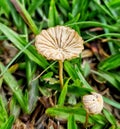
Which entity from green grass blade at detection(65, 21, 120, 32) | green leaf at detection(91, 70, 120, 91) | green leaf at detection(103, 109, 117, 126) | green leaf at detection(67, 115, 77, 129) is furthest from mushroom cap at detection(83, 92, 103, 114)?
green grass blade at detection(65, 21, 120, 32)

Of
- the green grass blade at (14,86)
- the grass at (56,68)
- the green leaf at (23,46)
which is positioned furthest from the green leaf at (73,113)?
the green leaf at (23,46)

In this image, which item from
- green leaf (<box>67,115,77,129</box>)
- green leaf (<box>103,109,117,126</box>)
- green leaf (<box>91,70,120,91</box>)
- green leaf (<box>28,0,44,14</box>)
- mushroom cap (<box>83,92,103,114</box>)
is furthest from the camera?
green leaf (<box>28,0,44,14</box>)

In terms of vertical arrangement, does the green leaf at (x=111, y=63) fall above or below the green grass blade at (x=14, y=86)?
below

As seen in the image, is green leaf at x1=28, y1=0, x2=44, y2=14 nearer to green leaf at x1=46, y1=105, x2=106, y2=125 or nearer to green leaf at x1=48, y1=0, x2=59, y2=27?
green leaf at x1=48, y1=0, x2=59, y2=27

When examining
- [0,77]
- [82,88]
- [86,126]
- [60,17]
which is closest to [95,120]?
[86,126]

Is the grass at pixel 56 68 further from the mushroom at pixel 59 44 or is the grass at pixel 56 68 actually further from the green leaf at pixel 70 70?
the mushroom at pixel 59 44
